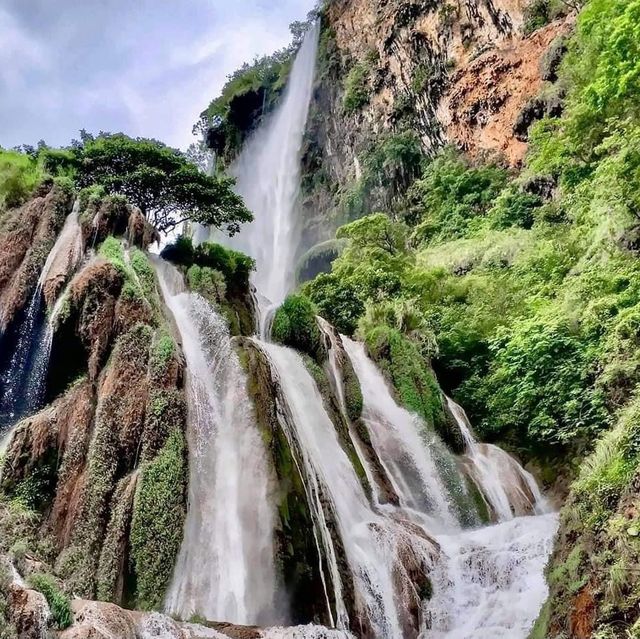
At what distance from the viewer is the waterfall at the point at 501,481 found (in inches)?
555

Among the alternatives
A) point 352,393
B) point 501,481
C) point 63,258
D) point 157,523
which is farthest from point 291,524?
point 63,258

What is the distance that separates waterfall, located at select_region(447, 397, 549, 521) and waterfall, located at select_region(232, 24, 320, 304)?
19.0 m

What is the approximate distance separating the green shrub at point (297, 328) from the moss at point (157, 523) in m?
5.73

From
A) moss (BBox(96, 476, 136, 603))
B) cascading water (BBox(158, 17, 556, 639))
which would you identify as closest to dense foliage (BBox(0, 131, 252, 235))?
cascading water (BBox(158, 17, 556, 639))

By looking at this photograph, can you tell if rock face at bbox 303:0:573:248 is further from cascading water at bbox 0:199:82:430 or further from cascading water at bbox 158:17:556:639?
cascading water at bbox 0:199:82:430

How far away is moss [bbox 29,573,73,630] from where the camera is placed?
632 cm

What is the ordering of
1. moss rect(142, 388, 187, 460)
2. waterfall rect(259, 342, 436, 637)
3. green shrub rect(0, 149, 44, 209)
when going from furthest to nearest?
green shrub rect(0, 149, 44, 209) < moss rect(142, 388, 187, 460) < waterfall rect(259, 342, 436, 637)

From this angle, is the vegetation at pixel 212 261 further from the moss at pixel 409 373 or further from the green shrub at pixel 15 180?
the moss at pixel 409 373

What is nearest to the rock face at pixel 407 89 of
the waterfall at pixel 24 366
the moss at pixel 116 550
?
the waterfall at pixel 24 366

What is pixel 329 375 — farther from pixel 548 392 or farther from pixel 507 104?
pixel 507 104

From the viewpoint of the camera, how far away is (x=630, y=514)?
6.27 meters

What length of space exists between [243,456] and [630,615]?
645 centimetres

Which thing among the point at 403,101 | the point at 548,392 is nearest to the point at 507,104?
the point at 403,101

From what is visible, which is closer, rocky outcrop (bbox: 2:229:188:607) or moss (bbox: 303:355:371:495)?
rocky outcrop (bbox: 2:229:188:607)
